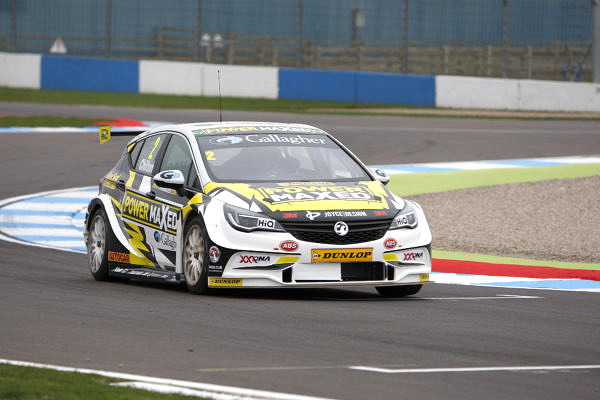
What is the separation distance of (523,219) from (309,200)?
567cm

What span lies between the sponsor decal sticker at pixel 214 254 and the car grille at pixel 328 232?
51cm

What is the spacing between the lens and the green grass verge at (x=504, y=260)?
473 inches

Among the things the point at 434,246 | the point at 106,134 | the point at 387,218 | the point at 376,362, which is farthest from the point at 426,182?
the point at 376,362

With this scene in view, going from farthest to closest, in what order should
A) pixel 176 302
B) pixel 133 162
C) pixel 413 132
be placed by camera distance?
pixel 413 132 → pixel 133 162 → pixel 176 302

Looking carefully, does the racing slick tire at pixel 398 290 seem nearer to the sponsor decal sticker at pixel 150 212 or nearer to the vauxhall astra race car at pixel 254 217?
the vauxhall astra race car at pixel 254 217

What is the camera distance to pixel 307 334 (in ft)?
25.2

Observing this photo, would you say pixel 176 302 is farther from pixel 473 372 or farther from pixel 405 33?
pixel 405 33

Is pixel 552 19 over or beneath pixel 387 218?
over

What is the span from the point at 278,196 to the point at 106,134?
9.26ft

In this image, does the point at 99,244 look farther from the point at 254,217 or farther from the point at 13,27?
the point at 13,27

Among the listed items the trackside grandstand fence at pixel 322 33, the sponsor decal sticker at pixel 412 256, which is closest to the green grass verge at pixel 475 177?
the sponsor decal sticker at pixel 412 256

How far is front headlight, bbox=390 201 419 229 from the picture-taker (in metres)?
9.62

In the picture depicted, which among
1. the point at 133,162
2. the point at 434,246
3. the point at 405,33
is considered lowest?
the point at 434,246

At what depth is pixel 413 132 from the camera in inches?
1067
